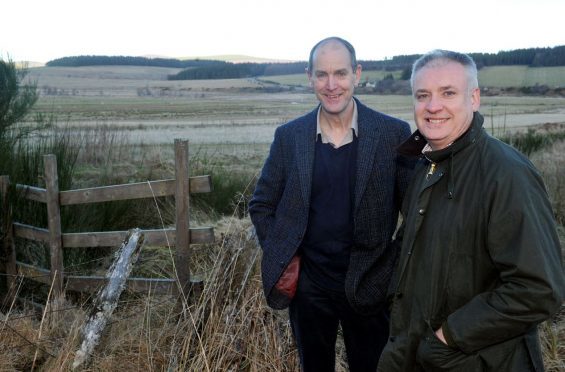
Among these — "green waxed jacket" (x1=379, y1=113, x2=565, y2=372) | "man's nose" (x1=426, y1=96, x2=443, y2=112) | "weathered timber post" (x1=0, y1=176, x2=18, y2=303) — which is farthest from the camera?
"weathered timber post" (x1=0, y1=176, x2=18, y2=303)

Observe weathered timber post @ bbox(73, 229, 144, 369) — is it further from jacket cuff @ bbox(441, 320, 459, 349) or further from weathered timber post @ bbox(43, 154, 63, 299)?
jacket cuff @ bbox(441, 320, 459, 349)

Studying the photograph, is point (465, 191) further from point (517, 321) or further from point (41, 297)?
point (41, 297)

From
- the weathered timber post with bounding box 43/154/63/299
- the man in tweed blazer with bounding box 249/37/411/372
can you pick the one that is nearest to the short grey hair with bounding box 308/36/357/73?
the man in tweed blazer with bounding box 249/37/411/372

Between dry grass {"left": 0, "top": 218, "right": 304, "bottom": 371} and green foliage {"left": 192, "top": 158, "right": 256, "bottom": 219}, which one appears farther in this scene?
green foliage {"left": 192, "top": 158, "right": 256, "bottom": 219}

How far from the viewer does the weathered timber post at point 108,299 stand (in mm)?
3568

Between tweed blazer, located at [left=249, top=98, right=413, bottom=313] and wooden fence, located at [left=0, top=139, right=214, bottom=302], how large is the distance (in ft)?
5.25

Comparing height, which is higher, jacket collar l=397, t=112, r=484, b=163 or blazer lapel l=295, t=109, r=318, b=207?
jacket collar l=397, t=112, r=484, b=163

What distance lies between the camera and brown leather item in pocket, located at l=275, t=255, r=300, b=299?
2.89m

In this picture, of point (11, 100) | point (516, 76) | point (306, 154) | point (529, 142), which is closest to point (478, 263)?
point (306, 154)

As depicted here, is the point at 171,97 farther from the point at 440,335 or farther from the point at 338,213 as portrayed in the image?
the point at 440,335

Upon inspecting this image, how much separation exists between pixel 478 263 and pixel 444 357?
1.03 ft

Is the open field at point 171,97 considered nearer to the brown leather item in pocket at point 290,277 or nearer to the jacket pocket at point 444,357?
the brown leather item in pocket at point 290,277

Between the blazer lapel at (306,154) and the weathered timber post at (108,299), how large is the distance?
1.53 meters

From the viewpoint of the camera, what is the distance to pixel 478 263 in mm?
1853
